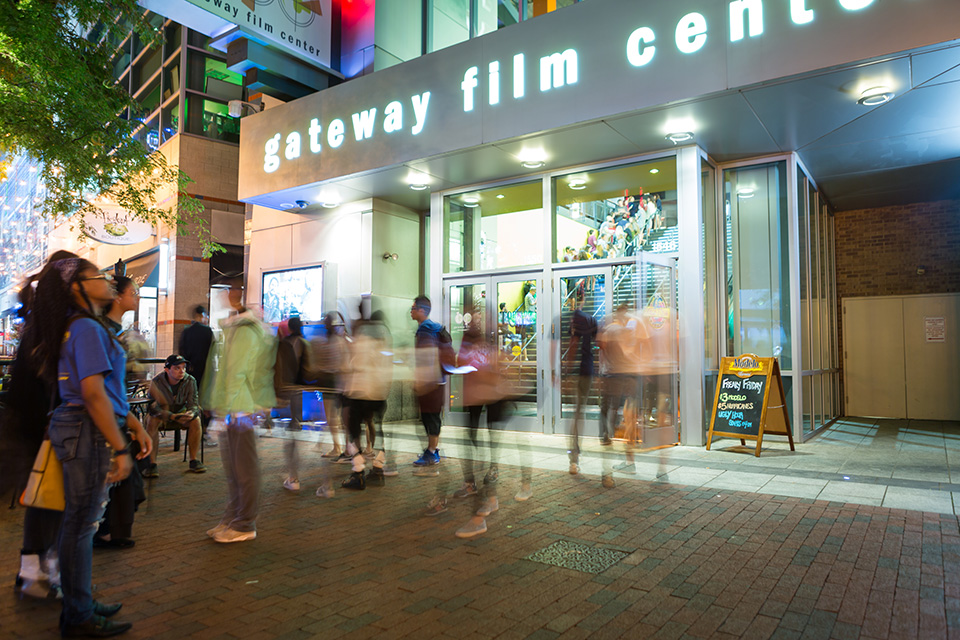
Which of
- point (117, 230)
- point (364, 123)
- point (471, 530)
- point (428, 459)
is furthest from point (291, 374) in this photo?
point (117, 230)

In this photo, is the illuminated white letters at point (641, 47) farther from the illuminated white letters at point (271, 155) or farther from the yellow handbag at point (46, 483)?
the yellow handbag at point (46, 483)

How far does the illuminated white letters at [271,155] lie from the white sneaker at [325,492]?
7137 mm

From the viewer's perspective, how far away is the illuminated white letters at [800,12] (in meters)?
6.33

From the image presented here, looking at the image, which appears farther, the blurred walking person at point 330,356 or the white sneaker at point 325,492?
the blurred walking person at point 330,356

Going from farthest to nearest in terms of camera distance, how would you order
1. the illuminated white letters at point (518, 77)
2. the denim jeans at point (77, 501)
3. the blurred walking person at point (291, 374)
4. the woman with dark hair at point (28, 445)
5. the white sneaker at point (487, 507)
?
the illuminated white letters at point (518, 77) → the blurred walking person at point (291, 374) → the white sneaker at point (487, 507) → the woman with dark hair at point (28, 445) → the denim jeans at point (77, 501)

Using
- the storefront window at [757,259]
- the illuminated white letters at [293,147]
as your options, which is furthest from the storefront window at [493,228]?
the storefront window at [757,259]

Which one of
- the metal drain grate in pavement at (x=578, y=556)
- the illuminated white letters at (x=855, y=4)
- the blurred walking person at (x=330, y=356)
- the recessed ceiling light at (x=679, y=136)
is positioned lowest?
the metal drain grate in pavement at (x=578, y=556)

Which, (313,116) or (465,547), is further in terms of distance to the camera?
(313,116)

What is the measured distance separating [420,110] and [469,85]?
2.98 ft

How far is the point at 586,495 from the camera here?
5691mm

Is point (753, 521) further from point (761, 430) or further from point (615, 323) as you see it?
point (761, 430)

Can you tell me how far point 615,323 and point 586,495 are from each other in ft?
6.26

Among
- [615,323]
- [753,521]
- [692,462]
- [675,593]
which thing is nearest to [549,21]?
[615,323]

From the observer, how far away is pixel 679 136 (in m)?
8.27
